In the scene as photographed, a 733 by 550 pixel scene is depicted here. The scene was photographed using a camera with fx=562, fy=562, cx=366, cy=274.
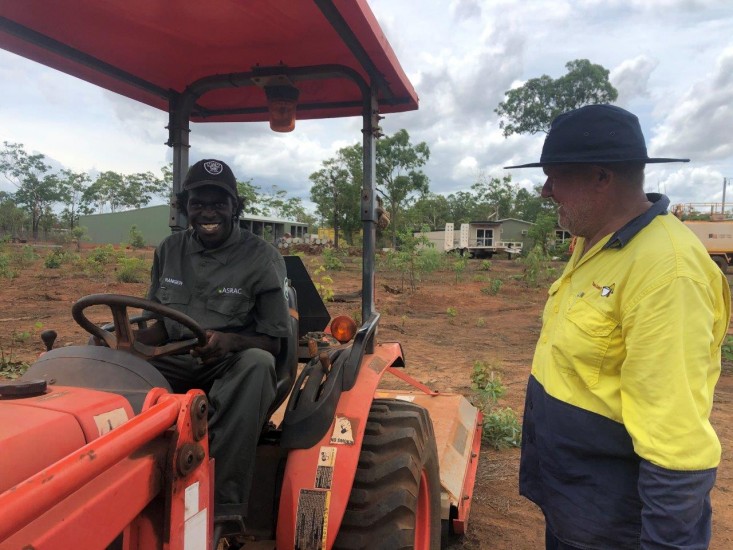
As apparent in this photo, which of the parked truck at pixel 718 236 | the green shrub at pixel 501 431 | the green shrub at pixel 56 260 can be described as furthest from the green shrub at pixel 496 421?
the parked truck at pixel 718 236

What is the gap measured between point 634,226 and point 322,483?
4.17 feet

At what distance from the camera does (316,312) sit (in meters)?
3.30

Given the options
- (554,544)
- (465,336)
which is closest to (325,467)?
(554,544)

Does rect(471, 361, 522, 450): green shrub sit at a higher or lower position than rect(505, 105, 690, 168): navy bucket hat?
lower

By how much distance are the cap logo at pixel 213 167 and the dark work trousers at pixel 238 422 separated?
92 centimetres

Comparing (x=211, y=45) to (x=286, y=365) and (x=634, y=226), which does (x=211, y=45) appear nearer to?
(x=286, y=365)

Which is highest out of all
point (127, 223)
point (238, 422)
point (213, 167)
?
point (127, 223)

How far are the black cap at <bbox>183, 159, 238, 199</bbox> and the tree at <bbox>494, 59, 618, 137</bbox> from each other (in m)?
32.3

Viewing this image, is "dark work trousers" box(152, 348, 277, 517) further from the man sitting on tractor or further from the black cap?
the black cap

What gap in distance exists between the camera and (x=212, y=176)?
2545 millimetres

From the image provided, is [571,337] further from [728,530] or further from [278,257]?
[728,530]

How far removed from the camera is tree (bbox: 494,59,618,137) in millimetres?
32625

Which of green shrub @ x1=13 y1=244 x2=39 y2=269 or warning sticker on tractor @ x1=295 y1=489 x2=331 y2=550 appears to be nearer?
warning sticker on tractor @ x1=295 y1=489 x2=331 y2=550

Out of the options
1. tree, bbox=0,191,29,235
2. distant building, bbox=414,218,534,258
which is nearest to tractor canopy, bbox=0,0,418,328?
distant building, bbox=414,218,534,258
